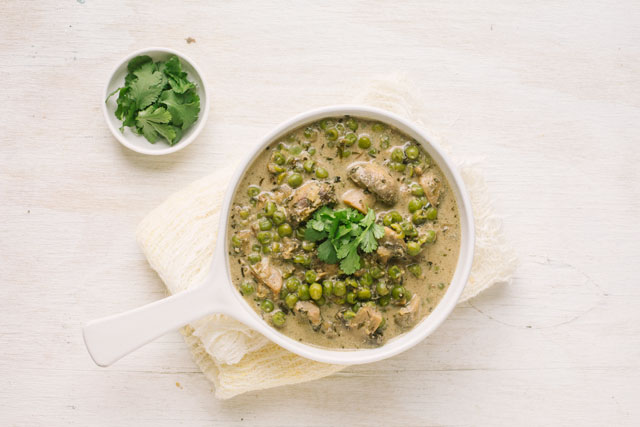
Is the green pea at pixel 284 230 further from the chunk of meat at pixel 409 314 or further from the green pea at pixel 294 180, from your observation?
the chunk of meat at pixel 409 314

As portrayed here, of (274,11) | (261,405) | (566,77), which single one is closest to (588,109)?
(566,77)

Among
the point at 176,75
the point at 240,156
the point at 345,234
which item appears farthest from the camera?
the point at 240,156

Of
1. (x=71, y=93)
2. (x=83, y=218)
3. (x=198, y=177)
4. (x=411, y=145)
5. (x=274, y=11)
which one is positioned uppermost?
(x=274, y=11)

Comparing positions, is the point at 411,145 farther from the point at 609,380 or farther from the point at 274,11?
the point at 609,380

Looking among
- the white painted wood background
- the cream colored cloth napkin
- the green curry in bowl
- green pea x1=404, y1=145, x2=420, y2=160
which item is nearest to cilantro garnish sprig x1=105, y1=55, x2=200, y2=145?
the white painted wood background

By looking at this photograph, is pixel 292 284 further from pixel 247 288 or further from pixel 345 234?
pixel 345 234

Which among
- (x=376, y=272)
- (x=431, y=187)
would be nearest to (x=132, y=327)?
(x=376, y=272)

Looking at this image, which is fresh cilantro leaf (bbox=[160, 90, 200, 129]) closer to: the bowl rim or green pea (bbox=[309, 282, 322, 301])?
the bowl rim
